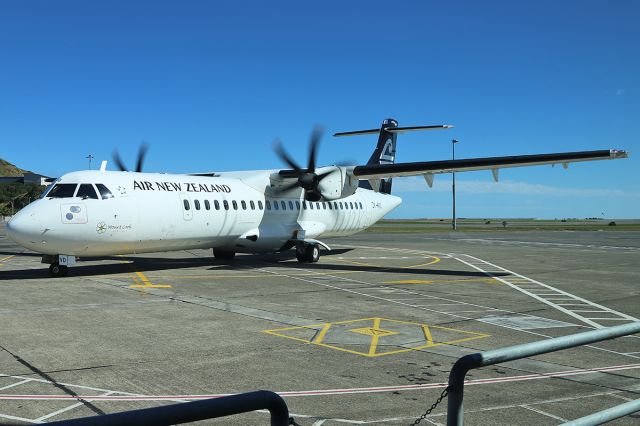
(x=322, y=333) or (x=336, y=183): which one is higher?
(x=336, y=183)

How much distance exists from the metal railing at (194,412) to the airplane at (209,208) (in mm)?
14789

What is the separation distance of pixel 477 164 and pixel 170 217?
11279 millimetres

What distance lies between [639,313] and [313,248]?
1372 centimetres

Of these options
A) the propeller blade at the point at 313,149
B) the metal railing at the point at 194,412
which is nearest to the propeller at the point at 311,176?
the propeller blade at the point at 313,149

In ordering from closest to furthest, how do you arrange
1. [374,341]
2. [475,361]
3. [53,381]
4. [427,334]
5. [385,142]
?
[475,361] < [53,381] < [374,341] < [427,334] < [385,142]

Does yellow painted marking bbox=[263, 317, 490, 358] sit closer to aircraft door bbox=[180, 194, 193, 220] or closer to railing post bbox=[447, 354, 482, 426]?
railing post bbox=[447, 354, 482, 426]

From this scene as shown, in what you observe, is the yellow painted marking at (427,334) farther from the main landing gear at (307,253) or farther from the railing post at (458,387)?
the main landing gear at (307,253)

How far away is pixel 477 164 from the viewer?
21.0m

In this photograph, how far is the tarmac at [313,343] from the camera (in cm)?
589

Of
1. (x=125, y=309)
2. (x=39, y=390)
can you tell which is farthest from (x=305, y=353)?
(x=125, y=309)

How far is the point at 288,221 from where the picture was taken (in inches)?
960

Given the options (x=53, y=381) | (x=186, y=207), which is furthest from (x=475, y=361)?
(x=186, y=207)

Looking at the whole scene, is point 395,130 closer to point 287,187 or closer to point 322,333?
point 287,187

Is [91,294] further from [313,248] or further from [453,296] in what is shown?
[313,248]
